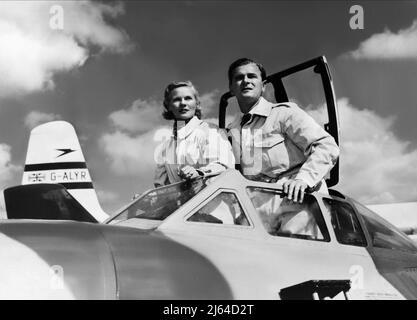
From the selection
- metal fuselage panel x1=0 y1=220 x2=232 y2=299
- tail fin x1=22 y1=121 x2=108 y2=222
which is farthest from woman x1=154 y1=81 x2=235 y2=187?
tail fin x1=22 y1=121 x2=108 y2=222

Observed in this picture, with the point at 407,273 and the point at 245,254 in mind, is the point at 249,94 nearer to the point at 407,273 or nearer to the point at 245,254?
the point at 245,254

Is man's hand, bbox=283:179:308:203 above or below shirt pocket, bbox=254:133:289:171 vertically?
below

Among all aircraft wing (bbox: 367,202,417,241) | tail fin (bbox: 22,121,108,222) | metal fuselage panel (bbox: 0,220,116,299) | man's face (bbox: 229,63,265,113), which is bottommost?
metal fuselage panel (bbox: 0,220,116,299)

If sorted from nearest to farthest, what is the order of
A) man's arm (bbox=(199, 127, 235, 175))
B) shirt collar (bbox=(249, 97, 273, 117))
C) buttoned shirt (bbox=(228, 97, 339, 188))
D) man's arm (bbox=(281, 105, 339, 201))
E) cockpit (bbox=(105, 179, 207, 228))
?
cockpit (bbox=(105, 179, 207, 228)) → man's arm (bbox=(281, 105, 339, 201)) → buttoned shirt (bbox=(228, 97, 339, 188)) → man's arm (bbox=(199, 127, 235, 175)) → shirt collar (bbox=(249, 97, 273, 117))

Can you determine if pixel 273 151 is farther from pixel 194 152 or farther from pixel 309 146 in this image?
pixel 194 152

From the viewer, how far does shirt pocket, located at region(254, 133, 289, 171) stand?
406cm

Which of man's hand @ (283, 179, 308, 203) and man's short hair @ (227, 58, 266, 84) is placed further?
man's short hair @ (227, 58, 266, 84)

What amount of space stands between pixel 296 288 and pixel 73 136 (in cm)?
1157

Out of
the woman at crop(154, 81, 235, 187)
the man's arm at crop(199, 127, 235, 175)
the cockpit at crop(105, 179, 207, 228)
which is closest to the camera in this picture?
the cockpit at crop(105, 179, 207, 228)

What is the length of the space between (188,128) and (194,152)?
0.26 meters

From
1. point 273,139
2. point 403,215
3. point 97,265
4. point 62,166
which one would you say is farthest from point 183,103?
point 403,215

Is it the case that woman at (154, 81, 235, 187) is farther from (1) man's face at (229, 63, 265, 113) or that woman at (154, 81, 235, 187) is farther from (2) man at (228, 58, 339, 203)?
(1) man's face at (229, 63, 265, 113)

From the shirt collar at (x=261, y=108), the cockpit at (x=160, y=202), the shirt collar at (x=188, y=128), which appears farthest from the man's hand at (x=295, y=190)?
the shirt collar at (x=188, y=128)

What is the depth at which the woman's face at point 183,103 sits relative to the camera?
14.7 ft
